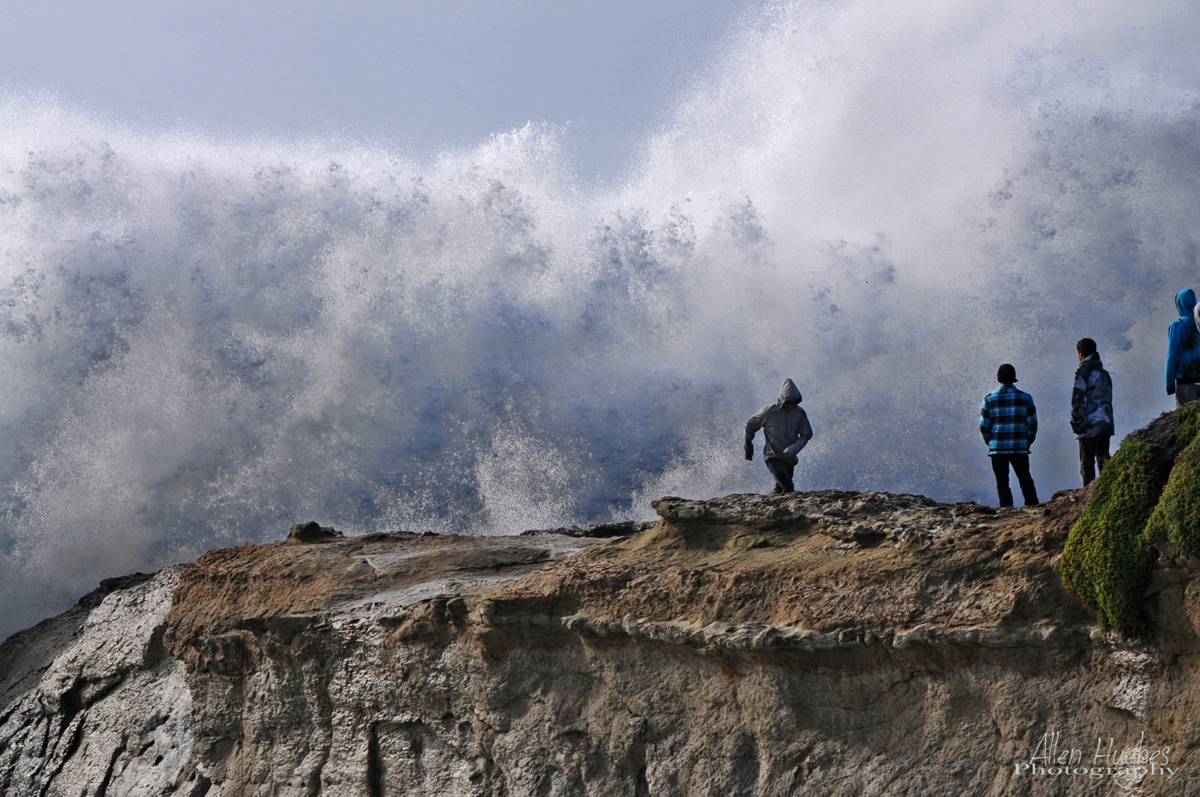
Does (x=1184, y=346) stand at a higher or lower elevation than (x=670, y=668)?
higher

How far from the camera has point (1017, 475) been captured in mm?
8680

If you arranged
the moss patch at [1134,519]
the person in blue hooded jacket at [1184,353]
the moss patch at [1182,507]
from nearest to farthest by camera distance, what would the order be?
1. the moss patch at [1182,507]
2. the moss patch at [1134,519]
3. the person in blue hooded jacket at [1184,353]

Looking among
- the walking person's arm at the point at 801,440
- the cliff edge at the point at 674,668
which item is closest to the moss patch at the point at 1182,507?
the cliff edge at the point at 674,668

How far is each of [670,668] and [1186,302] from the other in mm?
5239

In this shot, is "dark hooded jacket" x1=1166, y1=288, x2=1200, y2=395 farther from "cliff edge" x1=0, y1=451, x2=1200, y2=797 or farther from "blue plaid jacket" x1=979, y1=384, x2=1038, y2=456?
"cliff edge" x1=0, y1=451, x2=1200, y2=797

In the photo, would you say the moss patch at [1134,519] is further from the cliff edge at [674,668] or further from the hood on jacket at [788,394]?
the hood on jacket at [788,394]

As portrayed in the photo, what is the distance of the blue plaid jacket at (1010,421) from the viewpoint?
8.54 m

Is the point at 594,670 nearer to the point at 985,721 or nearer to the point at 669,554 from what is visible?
the point at 669,554

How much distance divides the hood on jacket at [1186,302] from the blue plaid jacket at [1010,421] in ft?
4.50

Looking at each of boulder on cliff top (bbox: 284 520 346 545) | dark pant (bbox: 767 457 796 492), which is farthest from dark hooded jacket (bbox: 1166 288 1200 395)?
boulder on cliff top (bbox: 284 520 346 545)

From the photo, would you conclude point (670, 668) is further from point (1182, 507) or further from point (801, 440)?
point (801, 440)

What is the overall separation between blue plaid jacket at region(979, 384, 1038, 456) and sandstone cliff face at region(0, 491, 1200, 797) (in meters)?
2.57

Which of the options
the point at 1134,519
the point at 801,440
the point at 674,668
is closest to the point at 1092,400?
the point at 801,440

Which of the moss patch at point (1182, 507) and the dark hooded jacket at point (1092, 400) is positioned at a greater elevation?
the dark hooded jacket at point (1092, 400)
